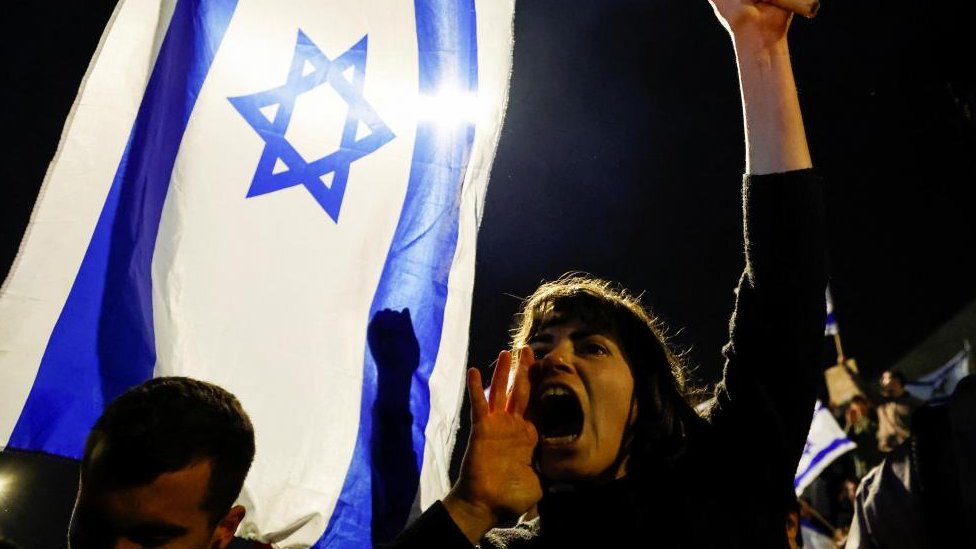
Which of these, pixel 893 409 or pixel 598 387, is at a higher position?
pixel 598 387

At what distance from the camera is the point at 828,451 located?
5.96 meters

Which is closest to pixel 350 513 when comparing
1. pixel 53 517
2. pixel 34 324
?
pixel 34 324

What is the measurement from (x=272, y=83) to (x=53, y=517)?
7.67 meters

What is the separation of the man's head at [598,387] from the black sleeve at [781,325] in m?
0.20

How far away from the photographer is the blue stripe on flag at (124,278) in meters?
1.81

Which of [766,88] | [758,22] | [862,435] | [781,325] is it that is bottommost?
[862,435]

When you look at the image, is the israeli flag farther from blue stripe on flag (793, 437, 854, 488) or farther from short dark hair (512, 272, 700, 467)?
blue stripe on flag (793, 437, 854, 488)

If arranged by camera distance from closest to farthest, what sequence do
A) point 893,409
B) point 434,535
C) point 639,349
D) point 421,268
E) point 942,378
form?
1. point 434,535
2. point 639,349
3. point 421,268
4. point 893,409
5. point 942,378

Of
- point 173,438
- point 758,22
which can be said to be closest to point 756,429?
point 758,22

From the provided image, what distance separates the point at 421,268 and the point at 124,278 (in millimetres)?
985

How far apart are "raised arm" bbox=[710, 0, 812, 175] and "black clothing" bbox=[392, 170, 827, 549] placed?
5cm

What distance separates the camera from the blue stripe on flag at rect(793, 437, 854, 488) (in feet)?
19.4

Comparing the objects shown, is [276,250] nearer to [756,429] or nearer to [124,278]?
[124,278]

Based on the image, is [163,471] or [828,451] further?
[828,451]
